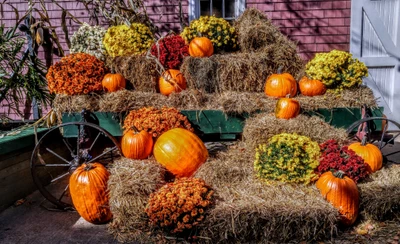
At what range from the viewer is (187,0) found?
20.6 feet

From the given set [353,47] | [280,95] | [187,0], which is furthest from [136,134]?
[353,47]

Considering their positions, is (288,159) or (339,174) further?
(288,159)

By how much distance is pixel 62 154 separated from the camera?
436 cm

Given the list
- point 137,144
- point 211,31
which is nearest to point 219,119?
point 137,144

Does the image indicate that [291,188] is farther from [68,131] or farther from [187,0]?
[187,0]

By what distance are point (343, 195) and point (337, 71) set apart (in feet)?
6.23

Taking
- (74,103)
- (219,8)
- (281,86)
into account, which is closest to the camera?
(74,103)

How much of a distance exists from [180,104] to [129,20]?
2.17 metres

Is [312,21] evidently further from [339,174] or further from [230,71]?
[339,174]

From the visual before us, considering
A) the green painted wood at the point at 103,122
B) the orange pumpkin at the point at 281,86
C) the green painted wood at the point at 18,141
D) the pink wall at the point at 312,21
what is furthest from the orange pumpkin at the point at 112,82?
the pink wall at the point at 312,21

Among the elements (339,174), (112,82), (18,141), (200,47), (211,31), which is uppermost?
(211,31)

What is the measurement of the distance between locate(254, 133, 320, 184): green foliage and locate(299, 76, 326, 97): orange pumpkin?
107 centimetres

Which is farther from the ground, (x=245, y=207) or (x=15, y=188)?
(x=245, y=207)

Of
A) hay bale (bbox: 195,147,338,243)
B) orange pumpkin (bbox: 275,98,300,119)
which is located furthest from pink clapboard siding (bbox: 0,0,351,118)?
hay bale (bbox: 195,147,338,243)
